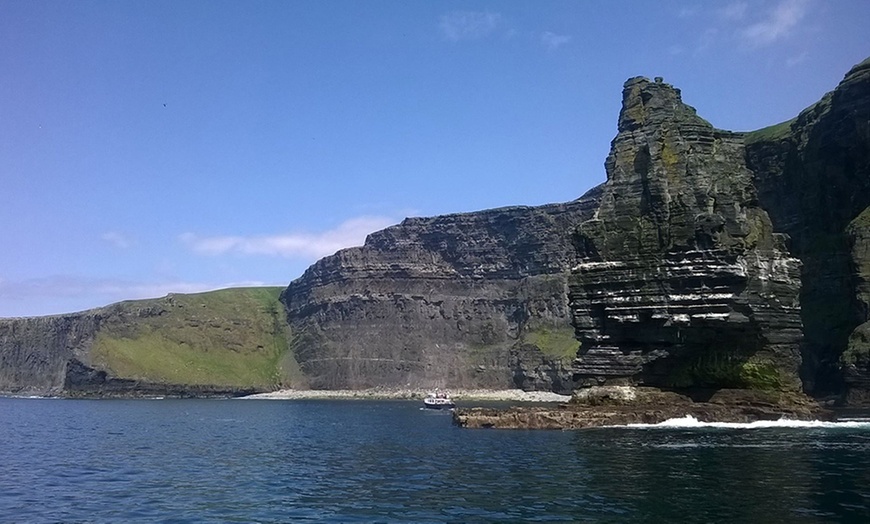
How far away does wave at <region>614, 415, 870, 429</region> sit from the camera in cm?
7950

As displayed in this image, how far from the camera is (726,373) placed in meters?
89.6

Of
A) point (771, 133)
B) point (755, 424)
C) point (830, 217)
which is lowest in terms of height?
point (755, 424)

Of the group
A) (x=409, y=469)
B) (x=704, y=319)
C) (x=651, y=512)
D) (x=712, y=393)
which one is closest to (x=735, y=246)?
(x=704, y=319)

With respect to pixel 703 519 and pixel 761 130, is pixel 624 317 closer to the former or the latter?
pixel 703 519

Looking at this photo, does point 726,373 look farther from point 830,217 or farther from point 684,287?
point 830,217

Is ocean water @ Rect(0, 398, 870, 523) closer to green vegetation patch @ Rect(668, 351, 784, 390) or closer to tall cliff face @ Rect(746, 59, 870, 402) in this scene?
green vegetation patch @ Rect(668, 351, 784, 390)

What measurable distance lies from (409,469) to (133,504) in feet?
60.1

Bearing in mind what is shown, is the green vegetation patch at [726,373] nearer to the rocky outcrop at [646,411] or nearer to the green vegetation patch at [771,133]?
the rocky outcrop at [646,411]

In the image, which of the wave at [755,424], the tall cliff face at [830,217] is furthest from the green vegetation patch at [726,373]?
the tall cliff face at [830,217]

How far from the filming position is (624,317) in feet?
295

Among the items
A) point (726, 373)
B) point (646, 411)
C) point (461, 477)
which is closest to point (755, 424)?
point (726, 373)

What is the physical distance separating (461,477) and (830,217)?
12986 centimetres

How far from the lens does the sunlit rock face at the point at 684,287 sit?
87000mm

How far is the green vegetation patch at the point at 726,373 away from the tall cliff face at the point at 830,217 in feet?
127
